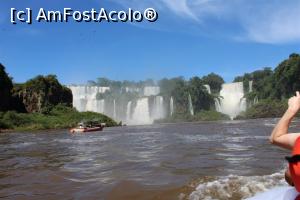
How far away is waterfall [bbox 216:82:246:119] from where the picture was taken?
10073 cm

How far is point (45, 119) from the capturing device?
68875 mm

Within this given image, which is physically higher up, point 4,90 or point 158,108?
point 4,90

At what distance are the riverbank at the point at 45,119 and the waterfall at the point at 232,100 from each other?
127 ft

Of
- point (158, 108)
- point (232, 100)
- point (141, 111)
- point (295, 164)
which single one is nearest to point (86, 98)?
point (141, 111)

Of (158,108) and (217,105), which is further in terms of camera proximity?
(217,105)

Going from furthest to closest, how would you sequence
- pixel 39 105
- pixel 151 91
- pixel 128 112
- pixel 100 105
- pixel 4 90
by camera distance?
pixel 151 91, pixel 128 112, pixel 100 105, pixel 39 105, pixel 4 90

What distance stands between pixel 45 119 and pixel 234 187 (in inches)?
2523

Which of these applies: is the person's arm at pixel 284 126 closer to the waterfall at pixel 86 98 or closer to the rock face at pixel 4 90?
the rock face at pixel 4 90

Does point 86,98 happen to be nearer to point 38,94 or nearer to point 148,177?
point 38,94

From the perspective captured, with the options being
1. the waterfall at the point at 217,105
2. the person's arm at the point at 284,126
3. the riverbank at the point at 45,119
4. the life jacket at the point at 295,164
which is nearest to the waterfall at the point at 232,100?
the waterfall at the point at 217,105

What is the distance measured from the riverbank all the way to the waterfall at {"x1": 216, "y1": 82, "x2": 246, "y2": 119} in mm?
38612

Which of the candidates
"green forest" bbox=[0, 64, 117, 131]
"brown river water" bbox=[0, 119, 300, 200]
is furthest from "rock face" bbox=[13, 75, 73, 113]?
"brown river water" bbox=[0, 119, 300, 200]

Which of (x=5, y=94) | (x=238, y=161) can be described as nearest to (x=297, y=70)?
(x=5, y=94)

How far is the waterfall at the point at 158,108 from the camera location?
322ft
